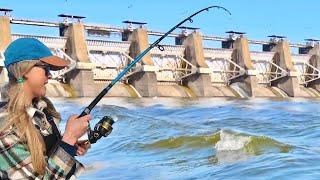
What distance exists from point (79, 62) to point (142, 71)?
224 inches

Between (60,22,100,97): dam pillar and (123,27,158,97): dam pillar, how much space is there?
4.35 meters

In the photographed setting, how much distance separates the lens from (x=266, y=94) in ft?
186

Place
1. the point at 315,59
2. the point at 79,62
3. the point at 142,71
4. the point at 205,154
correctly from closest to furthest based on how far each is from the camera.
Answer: the point at 205,154
the point at 79,62
the point at 142,71
the point at 315,59

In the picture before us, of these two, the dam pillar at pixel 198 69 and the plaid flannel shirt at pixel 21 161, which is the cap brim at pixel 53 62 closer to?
the plaid flannel shirt at pixel 21 161

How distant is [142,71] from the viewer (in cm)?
4581

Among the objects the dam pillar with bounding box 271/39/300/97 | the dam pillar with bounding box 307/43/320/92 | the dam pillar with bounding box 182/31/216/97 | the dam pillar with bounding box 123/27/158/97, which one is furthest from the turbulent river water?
the dam pillar with bounding box 307/43/320/92

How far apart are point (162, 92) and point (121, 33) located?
670 cm

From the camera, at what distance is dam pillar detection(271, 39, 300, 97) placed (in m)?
59.0

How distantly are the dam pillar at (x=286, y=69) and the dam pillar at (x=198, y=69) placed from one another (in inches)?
448

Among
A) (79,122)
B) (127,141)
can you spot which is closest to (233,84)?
(127,141)

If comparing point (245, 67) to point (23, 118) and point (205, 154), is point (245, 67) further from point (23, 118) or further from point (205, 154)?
point (23, 118)

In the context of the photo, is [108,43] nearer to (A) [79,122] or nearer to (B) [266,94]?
(B) [266,94]

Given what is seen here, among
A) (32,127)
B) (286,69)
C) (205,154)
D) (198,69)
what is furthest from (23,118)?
(286,69)

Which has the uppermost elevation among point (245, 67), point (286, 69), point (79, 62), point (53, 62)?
point (79, 62)
